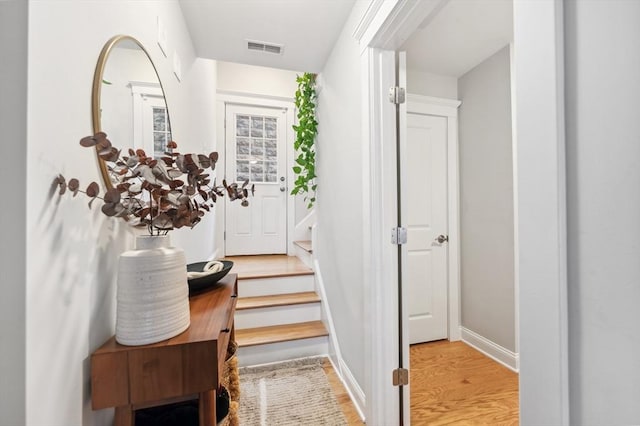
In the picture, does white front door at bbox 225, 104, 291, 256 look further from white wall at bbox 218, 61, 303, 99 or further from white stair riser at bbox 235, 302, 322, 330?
white stair riser at bbox 235, 302, 322, 330

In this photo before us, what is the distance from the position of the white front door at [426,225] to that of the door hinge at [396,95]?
1012 millimetres

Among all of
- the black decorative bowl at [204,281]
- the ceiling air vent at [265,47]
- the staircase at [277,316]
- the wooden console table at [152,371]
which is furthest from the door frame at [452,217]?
the wooden console table at [152,371]

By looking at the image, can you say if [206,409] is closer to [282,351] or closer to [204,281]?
[204,281]

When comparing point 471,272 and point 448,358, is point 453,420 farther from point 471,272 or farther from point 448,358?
point 471,272

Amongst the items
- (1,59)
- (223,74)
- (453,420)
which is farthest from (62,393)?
(223,74)

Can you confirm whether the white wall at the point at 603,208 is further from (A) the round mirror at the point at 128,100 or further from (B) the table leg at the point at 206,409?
(A) the round mirror at the point at 128,100

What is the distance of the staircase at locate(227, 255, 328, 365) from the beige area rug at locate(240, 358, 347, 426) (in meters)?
0.10

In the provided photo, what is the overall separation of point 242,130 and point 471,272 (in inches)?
127

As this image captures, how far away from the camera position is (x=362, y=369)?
5.25 feet

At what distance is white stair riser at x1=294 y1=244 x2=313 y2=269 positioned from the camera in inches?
114

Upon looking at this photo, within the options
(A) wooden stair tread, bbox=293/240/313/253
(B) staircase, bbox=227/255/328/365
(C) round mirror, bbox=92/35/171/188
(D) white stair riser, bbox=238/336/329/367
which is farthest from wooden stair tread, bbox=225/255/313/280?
(C) round mirror, bbox=92/35/171/188

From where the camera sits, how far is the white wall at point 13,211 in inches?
20.1

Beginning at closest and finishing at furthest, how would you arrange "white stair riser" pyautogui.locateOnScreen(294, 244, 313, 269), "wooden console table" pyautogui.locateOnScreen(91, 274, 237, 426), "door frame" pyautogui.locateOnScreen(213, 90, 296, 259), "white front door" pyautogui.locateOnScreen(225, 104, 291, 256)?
"wooden console table" pyautogui.locateOnScreen(91, 274, 237, 426) → "white stair riser" pyautogui.locateOnScreen(294, 244, 313, 269) → "door frame" pyautogui.locateOnScreen(213, 90, 296, 259) → "white front door" pyautogui.locateOnScreen(225, 104, 291, 256)

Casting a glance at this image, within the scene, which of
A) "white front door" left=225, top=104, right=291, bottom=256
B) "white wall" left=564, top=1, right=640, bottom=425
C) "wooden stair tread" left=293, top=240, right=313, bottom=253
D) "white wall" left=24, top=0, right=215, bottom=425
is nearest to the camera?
"white wall" left=564, top=1, right=640, bottom=425
